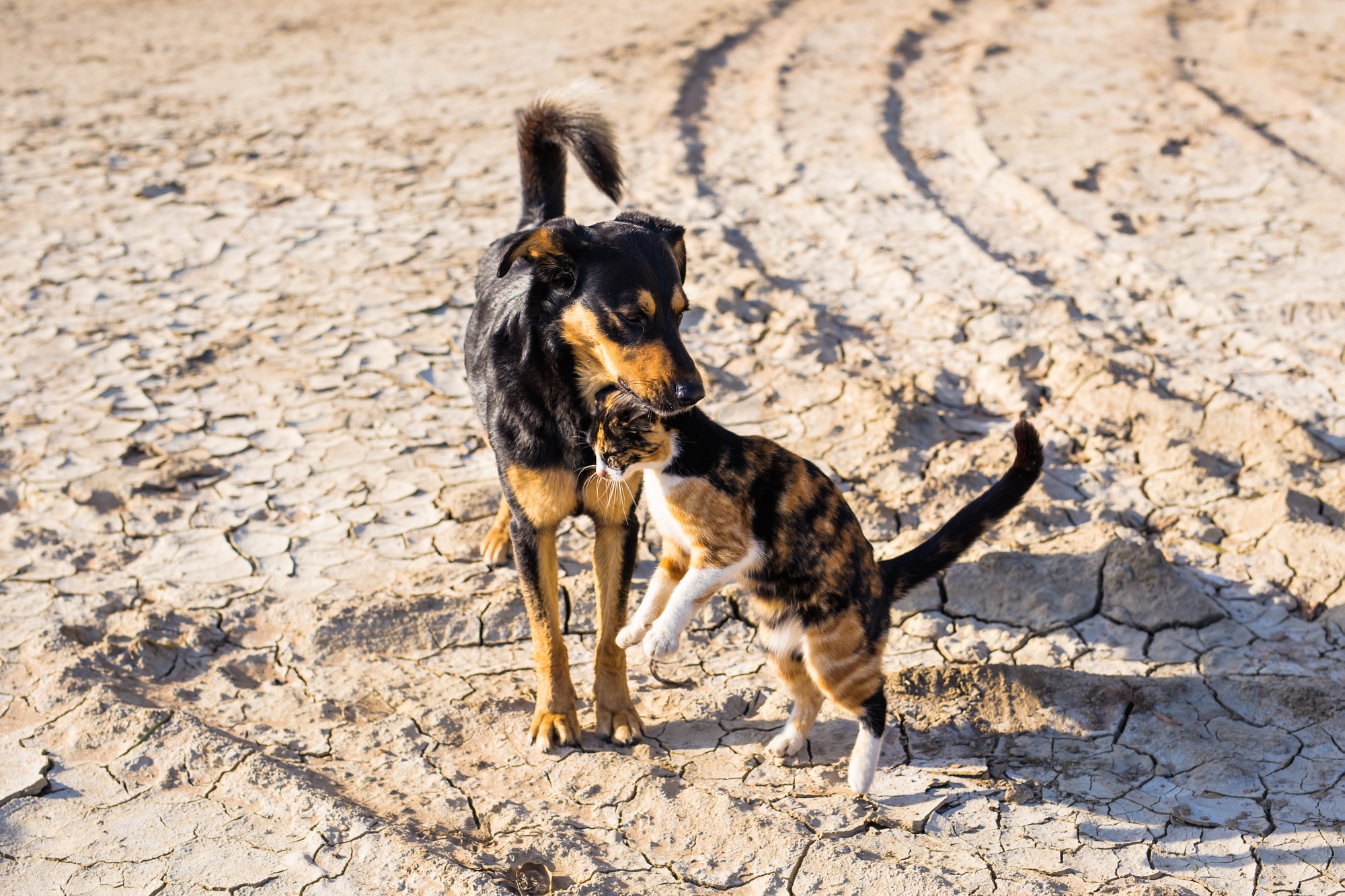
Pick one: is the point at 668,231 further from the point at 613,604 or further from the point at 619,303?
the point at 613,604

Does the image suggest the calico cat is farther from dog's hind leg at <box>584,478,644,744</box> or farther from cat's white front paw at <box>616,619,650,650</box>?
dog's hind leg at <box>584,478,644,744</box>

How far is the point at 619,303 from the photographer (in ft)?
10.5

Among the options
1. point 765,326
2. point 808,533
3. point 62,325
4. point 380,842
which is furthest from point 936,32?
point 380,842

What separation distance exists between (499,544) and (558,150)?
1.61 m

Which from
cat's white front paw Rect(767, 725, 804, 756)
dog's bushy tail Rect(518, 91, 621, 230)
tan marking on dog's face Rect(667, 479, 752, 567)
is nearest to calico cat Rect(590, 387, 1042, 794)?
tan marking on dog's face Rect(667, 479, 752, 567)

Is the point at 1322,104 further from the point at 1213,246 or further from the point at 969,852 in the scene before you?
the point at 969,852

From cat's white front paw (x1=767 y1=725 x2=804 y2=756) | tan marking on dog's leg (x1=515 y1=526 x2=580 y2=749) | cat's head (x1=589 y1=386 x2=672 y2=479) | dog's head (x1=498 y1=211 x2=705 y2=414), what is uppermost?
dog's head (x1=498 y1=211 x2=705 y2=414)

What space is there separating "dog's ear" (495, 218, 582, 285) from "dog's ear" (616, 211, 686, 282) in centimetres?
27

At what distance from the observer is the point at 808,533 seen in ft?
11.0

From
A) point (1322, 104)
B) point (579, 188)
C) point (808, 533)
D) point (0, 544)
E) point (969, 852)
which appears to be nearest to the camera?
point (969, 852)

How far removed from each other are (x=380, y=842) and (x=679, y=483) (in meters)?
1.31

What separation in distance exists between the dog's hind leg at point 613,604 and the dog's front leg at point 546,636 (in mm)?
109

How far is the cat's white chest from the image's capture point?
335 centimetres

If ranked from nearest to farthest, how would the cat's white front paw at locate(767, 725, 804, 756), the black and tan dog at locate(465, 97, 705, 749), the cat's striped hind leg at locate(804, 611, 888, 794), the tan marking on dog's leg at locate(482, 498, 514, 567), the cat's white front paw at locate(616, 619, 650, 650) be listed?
the black and tan dog at locate(465, 97, 705, 749) < the cat's striped hind leg at locate(804, 611, 888, 794) < the cat's white front paw at locate(616, 619, 650, 650) < the cat's white front paw at locate(767, 725, 804, 756) < the tan marking on dog's leg at locate(482, 498, 514, 567)
